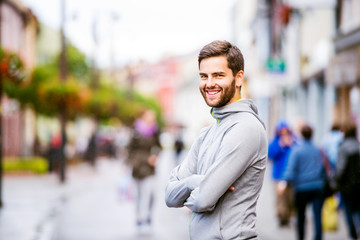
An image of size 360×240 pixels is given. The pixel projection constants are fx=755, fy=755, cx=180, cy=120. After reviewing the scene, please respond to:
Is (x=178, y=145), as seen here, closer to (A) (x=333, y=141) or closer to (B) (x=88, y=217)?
(B) (x=88, y=217)

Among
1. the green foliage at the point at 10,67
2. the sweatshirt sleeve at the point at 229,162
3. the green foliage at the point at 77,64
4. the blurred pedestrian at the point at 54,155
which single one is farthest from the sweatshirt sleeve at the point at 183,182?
the green foliage at the point at 77,64

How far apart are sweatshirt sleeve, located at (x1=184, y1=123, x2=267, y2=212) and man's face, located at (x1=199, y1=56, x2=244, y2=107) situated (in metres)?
0.18

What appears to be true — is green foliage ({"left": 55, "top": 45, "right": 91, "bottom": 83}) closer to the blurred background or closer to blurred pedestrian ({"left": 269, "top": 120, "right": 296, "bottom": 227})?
the blurred background

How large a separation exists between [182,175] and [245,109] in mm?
494

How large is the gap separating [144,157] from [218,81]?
7984mm

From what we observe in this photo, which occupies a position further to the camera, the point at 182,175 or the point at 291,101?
the point at 291,101

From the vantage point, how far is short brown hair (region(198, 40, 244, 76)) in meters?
3.45

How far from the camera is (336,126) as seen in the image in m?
12.9

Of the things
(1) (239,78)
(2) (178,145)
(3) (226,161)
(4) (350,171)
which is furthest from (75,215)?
(2) (178,145)

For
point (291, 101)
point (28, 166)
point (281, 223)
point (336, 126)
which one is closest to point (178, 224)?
point (281, 223)

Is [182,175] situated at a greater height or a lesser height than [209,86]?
lesser

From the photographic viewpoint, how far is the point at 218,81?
136 inches

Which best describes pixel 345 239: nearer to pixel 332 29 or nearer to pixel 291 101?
pixel 332 29

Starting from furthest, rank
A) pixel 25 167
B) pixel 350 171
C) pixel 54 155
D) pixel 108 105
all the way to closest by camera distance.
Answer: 1. pixel 108 105
2. pixel 54 155
3. pixel 25 167
4. pixel 350 171
